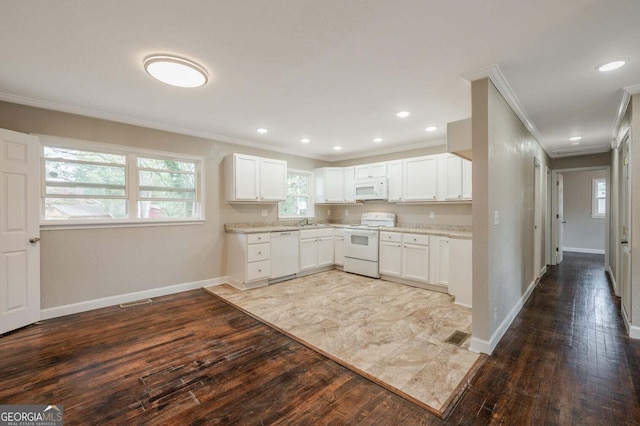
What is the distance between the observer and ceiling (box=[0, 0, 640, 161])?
1729 mm

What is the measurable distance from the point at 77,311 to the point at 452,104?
17.1 ft

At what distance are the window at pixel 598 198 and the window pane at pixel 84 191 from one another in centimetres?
1074

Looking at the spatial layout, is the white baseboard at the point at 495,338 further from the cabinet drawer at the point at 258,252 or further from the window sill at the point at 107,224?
the window sill at the point at 107,224

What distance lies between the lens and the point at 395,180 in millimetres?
5250

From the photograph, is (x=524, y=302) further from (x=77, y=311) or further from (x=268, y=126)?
(x=77, y=311)

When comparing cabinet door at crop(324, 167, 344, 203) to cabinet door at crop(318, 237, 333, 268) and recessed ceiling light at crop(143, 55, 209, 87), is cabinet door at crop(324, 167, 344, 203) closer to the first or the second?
cabinet door at crop(318, 237, 333, 268)

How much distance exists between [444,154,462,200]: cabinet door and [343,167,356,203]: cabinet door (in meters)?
1.92

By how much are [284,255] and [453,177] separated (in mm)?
3121

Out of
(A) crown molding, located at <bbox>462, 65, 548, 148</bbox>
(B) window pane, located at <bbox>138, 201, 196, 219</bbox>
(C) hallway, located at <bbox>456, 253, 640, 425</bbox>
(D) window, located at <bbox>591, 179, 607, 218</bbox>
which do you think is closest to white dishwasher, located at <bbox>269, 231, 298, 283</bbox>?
(B) window pane, located at <bbox>138, 201, 196, 219</bbox>

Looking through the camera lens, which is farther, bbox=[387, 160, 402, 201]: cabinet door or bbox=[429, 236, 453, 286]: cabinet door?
bbox=[387, 160, 402, 201]: cabinet door

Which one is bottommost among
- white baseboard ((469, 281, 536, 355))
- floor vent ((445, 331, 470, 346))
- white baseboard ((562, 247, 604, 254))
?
floor vent ((445, 331, 470, 346))

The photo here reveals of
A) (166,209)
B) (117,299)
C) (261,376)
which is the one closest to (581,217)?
(261,376)

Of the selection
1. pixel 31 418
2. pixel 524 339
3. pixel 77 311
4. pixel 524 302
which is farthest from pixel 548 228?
pixel 77 311

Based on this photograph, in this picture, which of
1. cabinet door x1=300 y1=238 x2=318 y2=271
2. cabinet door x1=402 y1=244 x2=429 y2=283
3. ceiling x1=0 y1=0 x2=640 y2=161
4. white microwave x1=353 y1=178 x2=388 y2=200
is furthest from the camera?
white microwave x1=353 y1=178 x2=388 y2=200
